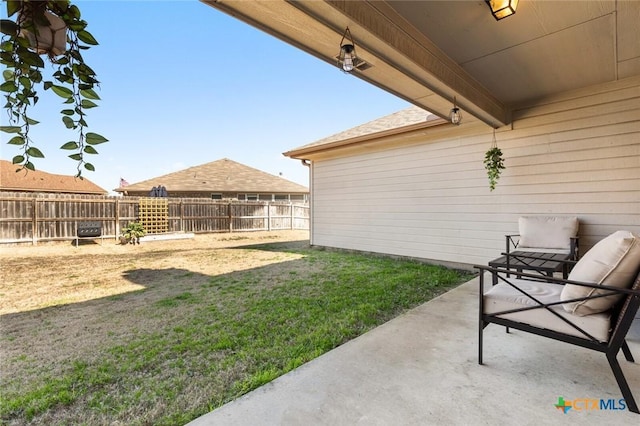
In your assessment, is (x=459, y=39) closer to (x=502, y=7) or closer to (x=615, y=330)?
(x=502, y=7)

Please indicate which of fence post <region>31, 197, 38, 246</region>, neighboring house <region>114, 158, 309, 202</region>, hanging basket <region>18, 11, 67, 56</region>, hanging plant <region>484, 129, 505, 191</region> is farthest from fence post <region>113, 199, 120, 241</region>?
hanging basket <region>18, 11, 67, 56</region>

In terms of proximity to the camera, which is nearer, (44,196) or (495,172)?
(495,172)

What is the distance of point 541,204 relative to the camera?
474cm

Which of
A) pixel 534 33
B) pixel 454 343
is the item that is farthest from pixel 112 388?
pixel 534 33

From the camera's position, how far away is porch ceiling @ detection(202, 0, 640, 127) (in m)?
2.25

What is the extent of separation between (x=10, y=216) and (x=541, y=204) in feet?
42.4

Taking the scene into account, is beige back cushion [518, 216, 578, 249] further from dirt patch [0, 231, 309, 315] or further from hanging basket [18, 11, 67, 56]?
hanging basket [18, 11, 67, 56]

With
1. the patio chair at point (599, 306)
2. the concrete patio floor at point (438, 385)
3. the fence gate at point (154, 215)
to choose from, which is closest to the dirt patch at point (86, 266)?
the fence gate at point (154, 215)

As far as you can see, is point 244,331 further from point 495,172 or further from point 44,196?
point 44,196

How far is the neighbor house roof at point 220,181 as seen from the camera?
57.4 feet

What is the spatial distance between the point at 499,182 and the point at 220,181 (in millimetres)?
16173

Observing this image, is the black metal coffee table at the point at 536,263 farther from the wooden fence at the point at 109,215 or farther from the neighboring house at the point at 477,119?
the wooden fence at the point at 109,215

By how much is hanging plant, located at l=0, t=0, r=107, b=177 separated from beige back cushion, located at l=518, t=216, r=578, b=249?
205 inches

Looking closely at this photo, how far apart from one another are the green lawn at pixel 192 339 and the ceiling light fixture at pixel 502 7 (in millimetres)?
2939
